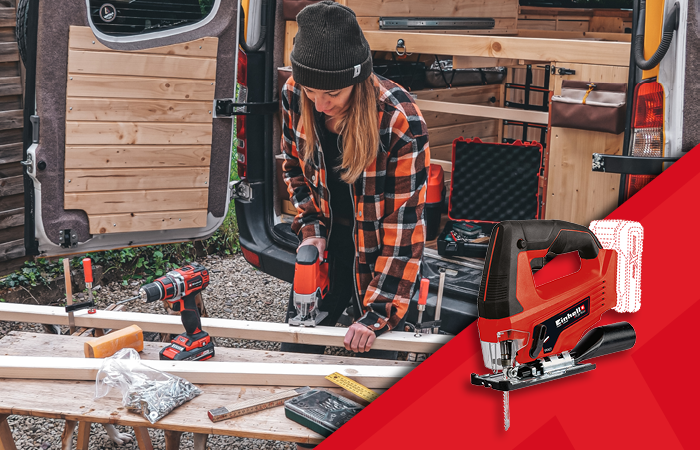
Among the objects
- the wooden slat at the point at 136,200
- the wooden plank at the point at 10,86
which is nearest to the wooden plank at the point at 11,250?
the wooden plank at the point at 10,86

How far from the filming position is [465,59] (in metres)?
3.48

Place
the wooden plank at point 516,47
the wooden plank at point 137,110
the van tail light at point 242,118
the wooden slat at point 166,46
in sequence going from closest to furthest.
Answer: the wooden plank at point 516,47 < the wooden slat at point 166,46 < the wooden plank at point 137,110 < the van tail light at point 242,118

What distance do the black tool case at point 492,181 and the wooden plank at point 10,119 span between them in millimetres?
2871

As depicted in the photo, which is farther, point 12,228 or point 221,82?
point 12,228

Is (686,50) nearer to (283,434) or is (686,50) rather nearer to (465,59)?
(283,434)

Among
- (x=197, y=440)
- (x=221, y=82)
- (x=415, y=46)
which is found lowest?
(x=197, y=440)

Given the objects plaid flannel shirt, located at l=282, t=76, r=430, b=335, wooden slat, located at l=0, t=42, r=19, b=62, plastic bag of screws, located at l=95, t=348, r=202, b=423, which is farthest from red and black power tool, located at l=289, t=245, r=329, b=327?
wooden slat, located at l=0, t=42, r=19, b=62

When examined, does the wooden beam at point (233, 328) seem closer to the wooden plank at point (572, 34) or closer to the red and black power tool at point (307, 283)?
the red and black power tool at point (307, 283)

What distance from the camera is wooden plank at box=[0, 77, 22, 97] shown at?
4254 mm

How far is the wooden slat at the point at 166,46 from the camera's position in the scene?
293 cm

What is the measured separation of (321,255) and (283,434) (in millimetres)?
836

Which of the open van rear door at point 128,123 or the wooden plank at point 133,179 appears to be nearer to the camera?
the open van rear door at point 128,123

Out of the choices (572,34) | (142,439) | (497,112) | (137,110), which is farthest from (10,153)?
(572,34)

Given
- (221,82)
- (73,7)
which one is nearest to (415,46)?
(221,82)
